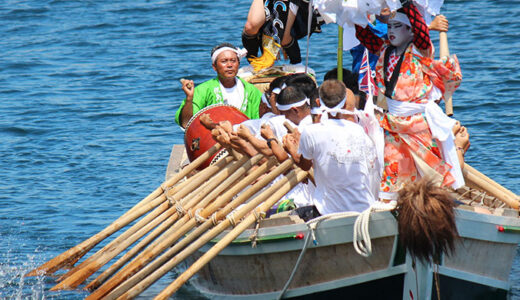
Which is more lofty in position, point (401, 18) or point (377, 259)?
point (401, 18)

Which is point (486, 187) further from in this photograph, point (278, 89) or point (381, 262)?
point (278, 89)

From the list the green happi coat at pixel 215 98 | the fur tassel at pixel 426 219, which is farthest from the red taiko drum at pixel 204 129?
the fur tassel at pixel 426 219

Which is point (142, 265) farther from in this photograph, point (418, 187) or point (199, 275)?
point (418, 187)

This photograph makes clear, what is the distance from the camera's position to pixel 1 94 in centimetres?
1680

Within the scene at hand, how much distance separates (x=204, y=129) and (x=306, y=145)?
1.97 meters

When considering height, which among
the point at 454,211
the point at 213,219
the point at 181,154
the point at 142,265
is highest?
the point at 454,211

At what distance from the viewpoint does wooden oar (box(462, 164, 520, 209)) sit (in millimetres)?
6688

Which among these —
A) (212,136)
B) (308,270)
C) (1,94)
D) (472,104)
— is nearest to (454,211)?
(308,270)

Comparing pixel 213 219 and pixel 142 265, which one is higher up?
pixel 213 219

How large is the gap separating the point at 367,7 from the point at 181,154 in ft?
12.5

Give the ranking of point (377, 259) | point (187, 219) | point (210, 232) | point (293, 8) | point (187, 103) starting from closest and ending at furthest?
1. point (377, 259)
2. point (210, 232)
3. point (187, 219)
4. point (187, 103)
5. point (293, 8)

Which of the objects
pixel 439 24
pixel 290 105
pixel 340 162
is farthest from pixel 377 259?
pixel 439 24

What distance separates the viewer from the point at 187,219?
7418 millimetres

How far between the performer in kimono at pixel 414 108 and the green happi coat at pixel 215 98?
234 centimetres
